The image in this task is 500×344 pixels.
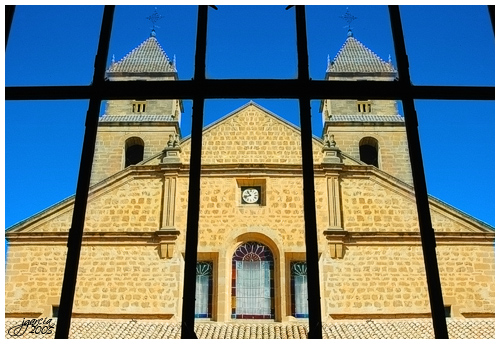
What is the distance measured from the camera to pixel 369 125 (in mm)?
22656

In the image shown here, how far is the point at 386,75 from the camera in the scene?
2292 cm

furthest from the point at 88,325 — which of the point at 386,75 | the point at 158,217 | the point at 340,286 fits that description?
the point at 386,75

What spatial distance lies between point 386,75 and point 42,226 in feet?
45.1

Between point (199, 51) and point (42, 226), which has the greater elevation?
point (42, 226)

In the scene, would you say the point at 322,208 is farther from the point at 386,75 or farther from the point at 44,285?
the point at 386,75

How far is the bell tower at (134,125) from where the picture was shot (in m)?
22.0

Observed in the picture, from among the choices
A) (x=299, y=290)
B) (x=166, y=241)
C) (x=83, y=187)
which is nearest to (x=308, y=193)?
(x=83, y=187)

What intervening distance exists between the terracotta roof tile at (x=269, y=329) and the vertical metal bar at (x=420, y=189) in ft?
34.4

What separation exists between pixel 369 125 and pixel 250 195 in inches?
332

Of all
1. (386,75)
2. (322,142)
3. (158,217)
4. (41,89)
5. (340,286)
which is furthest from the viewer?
(386,75)

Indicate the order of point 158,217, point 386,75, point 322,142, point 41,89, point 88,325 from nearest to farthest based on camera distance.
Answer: point 41,89 → point 88,325 → point 158,217 → point 322,142 → point 386,75

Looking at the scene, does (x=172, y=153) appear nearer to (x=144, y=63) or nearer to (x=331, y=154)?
(x=331, y=154)

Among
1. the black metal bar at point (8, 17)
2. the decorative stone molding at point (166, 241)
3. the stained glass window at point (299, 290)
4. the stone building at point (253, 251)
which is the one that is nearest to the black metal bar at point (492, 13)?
the black metal bar at point (8, 17)

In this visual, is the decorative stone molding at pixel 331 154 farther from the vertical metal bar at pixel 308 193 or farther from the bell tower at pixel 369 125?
the vertical metal bar at pixel 308 193
